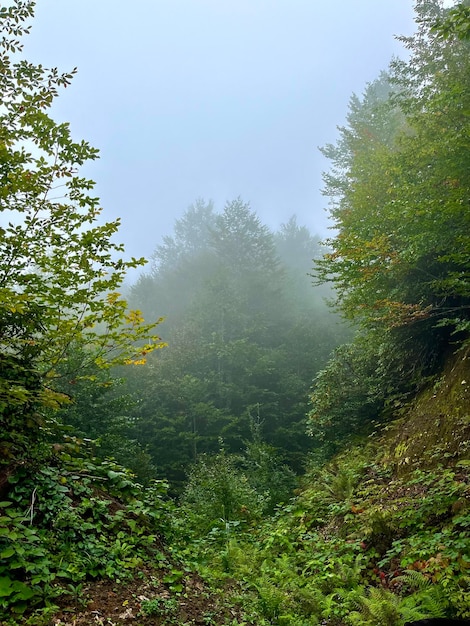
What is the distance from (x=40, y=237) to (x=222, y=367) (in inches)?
912

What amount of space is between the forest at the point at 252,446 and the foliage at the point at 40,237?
0.09 feet

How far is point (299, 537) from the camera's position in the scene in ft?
22.5

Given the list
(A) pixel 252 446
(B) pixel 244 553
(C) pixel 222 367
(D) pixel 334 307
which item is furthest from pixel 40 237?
(D) pixel 334 307

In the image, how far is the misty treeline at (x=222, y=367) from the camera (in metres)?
17.4

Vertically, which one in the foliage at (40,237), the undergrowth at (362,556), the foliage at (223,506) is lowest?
the undergrowth at (362,556)

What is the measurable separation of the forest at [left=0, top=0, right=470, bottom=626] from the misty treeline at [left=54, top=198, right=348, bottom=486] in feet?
1.64

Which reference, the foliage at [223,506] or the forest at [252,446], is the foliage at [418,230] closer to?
the forest at [252,446]

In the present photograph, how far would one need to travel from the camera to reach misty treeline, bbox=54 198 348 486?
17.4m

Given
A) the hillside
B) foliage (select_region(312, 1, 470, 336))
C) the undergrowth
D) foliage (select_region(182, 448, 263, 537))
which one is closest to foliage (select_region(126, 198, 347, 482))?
foliage (select_region(182, 448, 263, 537))

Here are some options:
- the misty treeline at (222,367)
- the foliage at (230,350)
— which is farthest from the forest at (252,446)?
the foliage at (230,350)

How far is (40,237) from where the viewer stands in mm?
4684

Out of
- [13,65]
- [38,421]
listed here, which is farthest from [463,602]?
[13,65]

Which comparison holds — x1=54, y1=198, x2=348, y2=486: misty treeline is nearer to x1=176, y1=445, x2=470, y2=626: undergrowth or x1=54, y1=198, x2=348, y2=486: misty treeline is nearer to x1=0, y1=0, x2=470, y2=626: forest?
x1=0, y1=0, x2=470, y2=626: forest

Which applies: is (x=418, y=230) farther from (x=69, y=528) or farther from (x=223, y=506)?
(x=69, y=528)
